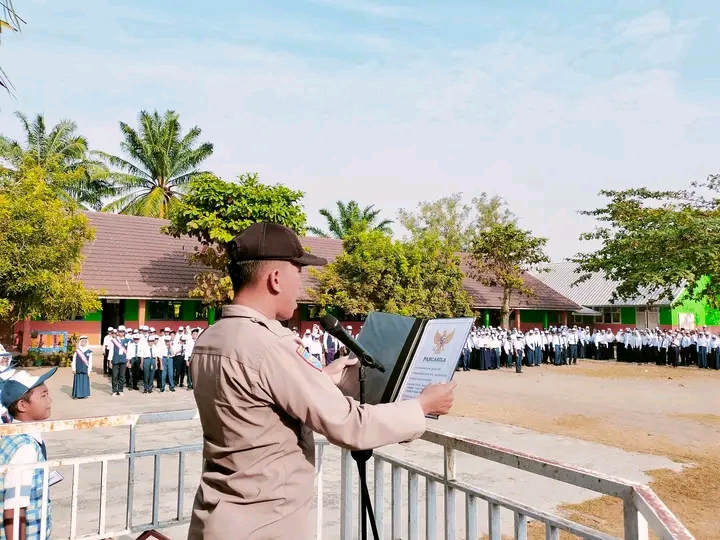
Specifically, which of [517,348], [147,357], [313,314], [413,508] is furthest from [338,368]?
[313,314]

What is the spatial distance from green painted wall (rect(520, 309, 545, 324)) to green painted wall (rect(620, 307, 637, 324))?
6736 mm

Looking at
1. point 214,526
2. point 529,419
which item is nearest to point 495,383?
point 529,419

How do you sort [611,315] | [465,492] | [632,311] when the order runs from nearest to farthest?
[465,492] < [632,311] < [611,315]

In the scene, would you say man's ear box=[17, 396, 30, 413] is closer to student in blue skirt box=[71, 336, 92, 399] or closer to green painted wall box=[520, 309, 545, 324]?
student in blue skirt box=[71, 336, 92, 399]

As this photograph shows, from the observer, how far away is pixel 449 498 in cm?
253

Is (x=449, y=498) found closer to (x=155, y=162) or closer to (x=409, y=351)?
(x=409, y=351)

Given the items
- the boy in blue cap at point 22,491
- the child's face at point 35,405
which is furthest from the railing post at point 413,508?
the child's face at point 35,405

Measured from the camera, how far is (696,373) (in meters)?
22.3

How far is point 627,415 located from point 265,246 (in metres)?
11.9

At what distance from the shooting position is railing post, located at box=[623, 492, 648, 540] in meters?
1.68

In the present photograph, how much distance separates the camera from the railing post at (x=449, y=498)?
2498mm

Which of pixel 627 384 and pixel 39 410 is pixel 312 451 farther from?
pixel 627 384

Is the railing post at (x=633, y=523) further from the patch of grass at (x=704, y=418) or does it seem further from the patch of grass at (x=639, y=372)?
the patch of grass at (x=639, y=372)

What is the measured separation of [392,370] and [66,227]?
17.2m
